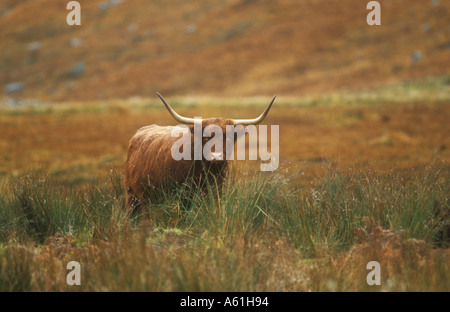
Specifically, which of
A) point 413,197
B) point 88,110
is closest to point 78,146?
point 88,110

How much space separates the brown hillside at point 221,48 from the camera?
181ft

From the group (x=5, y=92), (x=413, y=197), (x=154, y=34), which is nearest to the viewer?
(x=413, y=197)

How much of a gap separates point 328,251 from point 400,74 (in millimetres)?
45526

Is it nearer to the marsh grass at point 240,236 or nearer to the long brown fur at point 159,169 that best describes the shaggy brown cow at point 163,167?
the long brown fur at point 159,169

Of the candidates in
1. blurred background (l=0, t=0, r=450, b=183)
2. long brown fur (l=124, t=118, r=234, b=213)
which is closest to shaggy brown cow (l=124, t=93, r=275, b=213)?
long brown fur (l=124, t=118, r=234, b=213)

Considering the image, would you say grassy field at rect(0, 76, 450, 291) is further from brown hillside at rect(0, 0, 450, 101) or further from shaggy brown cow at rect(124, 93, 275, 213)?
brown hillside at rect(0, 0, 450, 101)

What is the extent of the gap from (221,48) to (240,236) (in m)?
61.5

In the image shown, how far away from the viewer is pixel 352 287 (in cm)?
536

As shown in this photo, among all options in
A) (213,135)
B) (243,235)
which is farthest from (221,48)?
(243,235)

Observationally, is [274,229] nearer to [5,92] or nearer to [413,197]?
[413,197]

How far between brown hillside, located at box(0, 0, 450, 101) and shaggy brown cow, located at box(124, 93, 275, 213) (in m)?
40.9

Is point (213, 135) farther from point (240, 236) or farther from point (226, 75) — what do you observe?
point (226, 75)

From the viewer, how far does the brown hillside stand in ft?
181

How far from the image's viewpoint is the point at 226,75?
6122 cm
